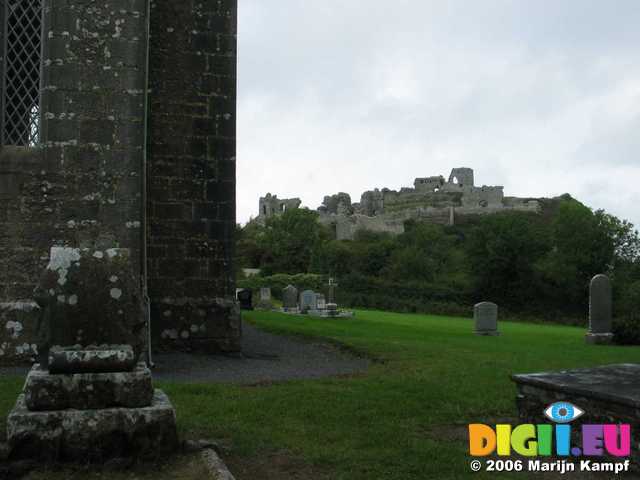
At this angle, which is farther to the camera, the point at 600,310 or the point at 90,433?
the point at 600,310

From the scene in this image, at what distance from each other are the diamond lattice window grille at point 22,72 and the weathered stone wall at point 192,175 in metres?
1.84

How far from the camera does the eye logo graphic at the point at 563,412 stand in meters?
5.04

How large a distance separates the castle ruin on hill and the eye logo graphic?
79.3 metres

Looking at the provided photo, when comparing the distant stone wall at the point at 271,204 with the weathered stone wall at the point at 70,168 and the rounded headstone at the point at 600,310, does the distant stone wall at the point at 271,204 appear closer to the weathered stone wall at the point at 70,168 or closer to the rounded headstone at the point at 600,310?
the rounded headstone at the point at 600,310

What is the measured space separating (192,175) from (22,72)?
297cm

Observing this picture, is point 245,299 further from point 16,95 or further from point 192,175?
point 16,95

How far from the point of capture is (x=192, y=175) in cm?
1104

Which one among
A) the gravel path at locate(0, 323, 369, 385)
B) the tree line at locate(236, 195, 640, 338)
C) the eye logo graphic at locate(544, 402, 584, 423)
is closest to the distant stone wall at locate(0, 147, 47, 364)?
the gravel path at locate(0, 323, 369, 385)

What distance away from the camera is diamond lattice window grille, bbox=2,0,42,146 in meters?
9.63

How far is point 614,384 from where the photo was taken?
5.18 metres

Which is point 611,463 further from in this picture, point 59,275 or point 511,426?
point 59,275

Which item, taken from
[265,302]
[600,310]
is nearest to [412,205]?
[265,302]

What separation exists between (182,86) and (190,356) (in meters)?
4.51

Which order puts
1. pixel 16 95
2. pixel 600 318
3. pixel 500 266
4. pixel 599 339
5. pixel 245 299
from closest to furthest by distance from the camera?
pixel 16 95, pixel 599 339, pixel 600 318, pixel 245 299, pixel 500 266
